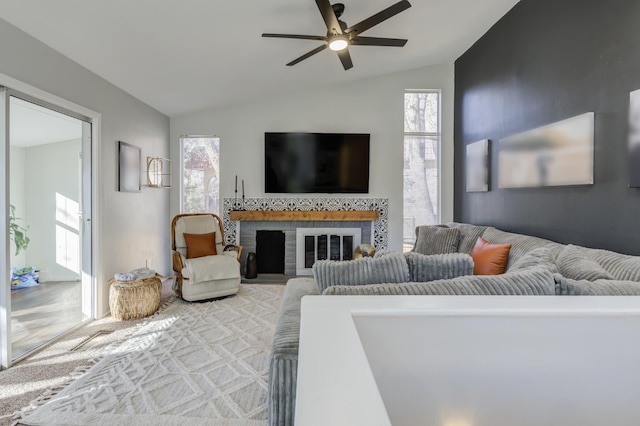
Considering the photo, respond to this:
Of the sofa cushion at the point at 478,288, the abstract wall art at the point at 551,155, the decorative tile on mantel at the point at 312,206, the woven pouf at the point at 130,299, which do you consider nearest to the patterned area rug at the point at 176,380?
the woven pouf at the point at 130,299

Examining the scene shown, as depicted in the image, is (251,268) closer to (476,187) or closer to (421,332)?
(476,187)

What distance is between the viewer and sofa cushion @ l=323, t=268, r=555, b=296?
47.6 inches

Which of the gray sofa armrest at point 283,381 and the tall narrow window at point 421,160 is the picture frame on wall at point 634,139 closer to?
the gray sofa armrest at point 283,381

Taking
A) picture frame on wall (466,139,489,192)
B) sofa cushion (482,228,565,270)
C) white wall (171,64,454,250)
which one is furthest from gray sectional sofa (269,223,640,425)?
white wall (171,64,454,250)

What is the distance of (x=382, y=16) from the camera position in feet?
7.46

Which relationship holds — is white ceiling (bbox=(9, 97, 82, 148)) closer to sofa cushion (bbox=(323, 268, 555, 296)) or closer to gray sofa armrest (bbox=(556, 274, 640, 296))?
sofa cushion (bbox=(323, 268, 555, 296))

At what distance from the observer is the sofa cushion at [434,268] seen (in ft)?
4.94

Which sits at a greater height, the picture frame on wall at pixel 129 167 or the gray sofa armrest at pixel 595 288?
the picture frame on wall at pixel 129 167

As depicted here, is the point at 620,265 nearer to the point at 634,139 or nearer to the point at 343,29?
the point at 634,139

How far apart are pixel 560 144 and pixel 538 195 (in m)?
0.50

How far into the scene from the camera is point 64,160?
318 cm

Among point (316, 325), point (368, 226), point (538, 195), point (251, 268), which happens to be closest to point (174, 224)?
point (251, 268)

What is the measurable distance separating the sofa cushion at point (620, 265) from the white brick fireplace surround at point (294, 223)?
9.44 ft

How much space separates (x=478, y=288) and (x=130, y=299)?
2983mm
